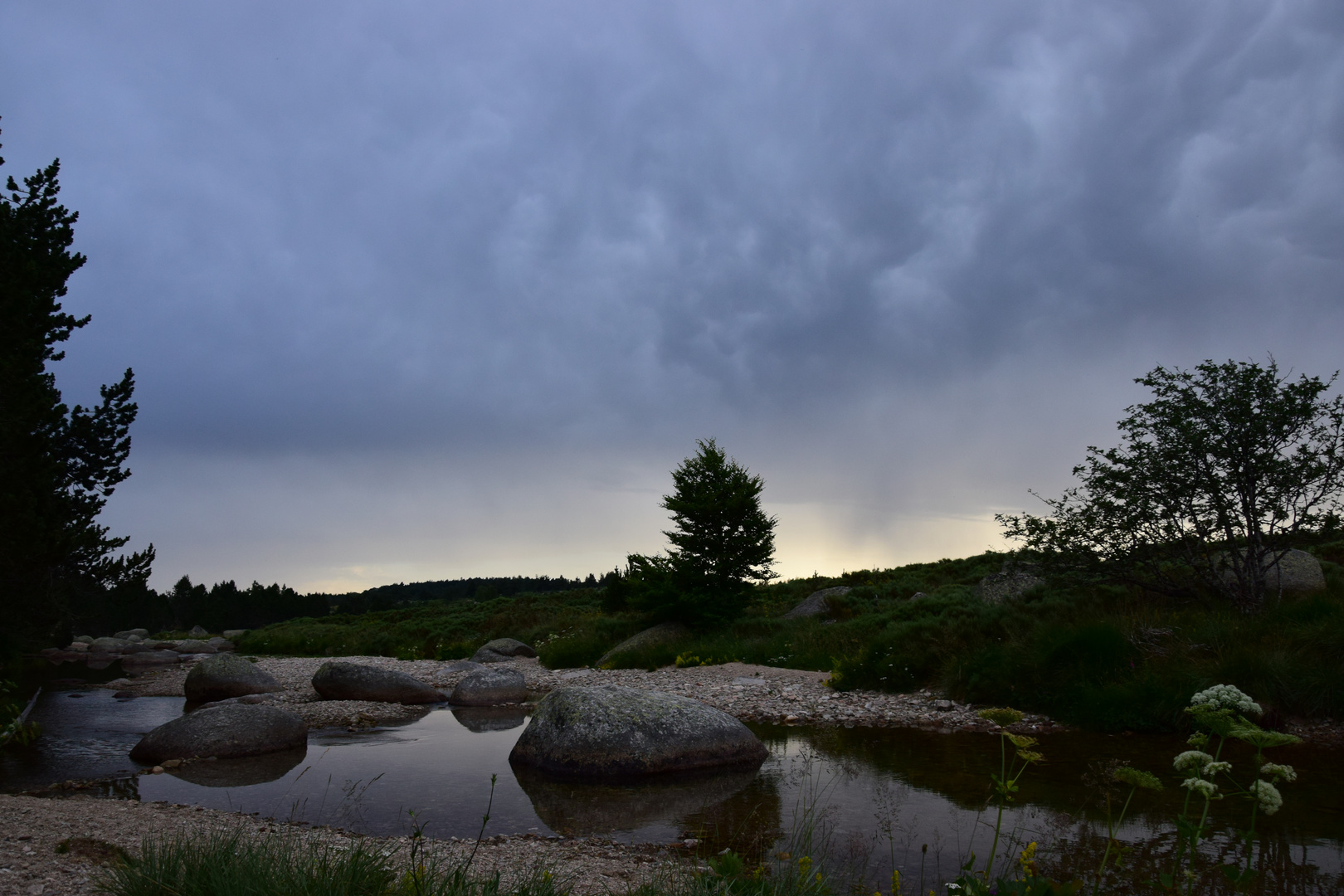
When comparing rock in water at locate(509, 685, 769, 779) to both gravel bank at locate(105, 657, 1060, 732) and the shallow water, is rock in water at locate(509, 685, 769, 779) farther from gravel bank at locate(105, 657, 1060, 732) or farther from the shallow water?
gravel bank at locate(105, 657, 1060, 732)

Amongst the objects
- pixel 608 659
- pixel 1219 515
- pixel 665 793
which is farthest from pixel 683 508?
pixel 665 793

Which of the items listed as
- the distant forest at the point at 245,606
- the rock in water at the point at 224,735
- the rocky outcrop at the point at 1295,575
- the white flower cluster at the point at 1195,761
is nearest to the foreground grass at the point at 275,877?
the white flower cluster at the point at 1195,761

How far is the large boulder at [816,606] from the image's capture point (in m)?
25.0

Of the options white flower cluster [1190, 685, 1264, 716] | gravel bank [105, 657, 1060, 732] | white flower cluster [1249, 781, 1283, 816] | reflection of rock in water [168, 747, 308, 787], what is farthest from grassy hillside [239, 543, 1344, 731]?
reflection of rock in water [168, 747, 308, 787]

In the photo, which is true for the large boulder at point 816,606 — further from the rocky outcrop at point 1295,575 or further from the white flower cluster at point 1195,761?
the white flower cluster at point 1195,761

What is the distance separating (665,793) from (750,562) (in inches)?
635

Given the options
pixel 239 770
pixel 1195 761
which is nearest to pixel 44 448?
pixel 239 770

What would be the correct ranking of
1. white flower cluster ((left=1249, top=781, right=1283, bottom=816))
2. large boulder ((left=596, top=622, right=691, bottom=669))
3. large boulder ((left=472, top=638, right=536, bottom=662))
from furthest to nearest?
large boulder ((left=472, top=638, right=536, bottom=662)) < large boulder ((left=596, top=622, right=691, bottom=669)) < white flower cluster ((left=1249, top=781, right=1283, bottom=816))

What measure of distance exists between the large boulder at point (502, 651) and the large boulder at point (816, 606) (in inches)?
362

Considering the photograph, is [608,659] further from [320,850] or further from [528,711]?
[320,850]

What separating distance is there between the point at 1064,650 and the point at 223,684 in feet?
56.3

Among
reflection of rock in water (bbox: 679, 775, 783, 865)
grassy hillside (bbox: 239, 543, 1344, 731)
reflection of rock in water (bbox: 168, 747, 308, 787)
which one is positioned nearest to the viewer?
reflection of rock in water (bbox: 679, 775, 783, 865)

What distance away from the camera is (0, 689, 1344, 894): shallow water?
5648 mm

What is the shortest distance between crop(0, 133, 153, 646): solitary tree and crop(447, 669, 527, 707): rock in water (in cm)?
839
